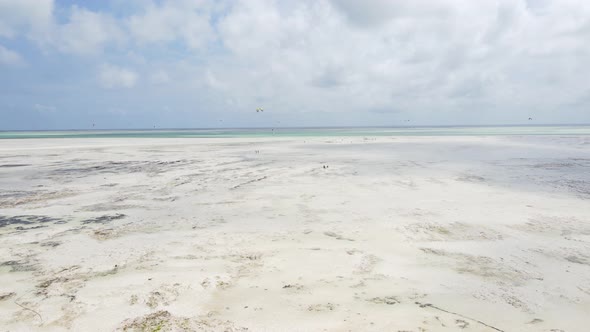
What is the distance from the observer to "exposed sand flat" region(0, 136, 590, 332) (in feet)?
13.5

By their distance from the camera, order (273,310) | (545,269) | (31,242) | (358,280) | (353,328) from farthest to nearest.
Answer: (31,242) < (545,269) < (358,280) < (273,310) < (353,328)

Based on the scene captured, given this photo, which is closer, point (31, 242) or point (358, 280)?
point (358, 280)

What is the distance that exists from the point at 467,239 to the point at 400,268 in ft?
6.85

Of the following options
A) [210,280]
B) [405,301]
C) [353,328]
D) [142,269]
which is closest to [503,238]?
[405,301]

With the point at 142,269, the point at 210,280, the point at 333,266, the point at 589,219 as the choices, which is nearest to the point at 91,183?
the point at 142,269

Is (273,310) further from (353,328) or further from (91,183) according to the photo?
(91,183)

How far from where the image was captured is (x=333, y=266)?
547cm

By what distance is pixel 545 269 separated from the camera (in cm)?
534

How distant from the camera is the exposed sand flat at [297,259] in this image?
4105 mm

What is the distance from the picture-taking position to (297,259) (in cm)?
577

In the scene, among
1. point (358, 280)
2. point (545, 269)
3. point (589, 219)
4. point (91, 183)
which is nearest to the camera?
point (358, 280)

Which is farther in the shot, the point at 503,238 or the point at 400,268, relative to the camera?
the point at 503,238

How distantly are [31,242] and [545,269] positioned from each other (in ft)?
28.1

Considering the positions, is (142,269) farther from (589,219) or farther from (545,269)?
(589,219)
